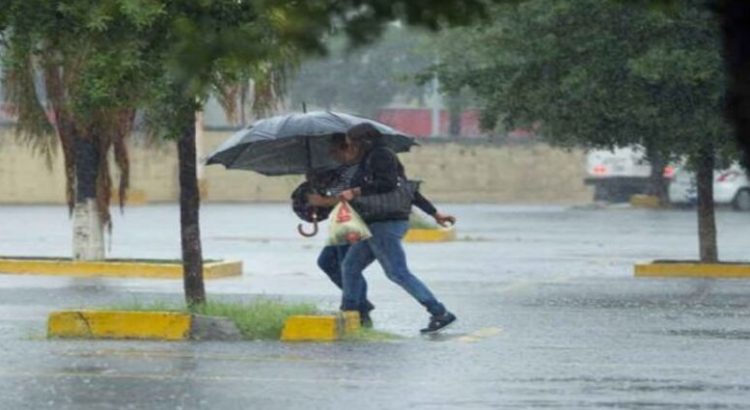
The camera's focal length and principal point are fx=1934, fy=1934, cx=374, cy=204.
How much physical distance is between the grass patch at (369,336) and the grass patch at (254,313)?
41 centimetres

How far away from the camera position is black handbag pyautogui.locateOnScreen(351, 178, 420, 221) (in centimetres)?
1452

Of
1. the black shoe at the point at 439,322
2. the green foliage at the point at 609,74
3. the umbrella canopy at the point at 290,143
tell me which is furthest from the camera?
the green foliage at the point at 609,74

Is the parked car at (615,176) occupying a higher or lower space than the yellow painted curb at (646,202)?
higher

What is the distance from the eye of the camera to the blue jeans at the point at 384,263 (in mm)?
14609

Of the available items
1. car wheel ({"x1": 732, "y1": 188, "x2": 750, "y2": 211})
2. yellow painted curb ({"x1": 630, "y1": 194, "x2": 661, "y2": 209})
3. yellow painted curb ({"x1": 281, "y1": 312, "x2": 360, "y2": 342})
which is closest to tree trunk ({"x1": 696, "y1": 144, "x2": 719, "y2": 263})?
yellow painted curb ({"x1": 281, "y1": 312, "x2": 360, "y2": 342})

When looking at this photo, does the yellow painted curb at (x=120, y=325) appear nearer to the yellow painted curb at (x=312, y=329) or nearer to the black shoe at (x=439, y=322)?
the yellow painted curb at (x=312, y=329)

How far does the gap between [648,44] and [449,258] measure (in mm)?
6964

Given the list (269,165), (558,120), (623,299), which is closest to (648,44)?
(558,120)

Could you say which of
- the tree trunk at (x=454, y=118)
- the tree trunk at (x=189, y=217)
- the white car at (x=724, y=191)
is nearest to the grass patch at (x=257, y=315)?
the tree trunk at (x=189, y=217)

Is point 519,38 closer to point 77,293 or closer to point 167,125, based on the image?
point 77,293

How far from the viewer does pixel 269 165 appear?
55.2 ft

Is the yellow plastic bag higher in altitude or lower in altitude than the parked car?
higher

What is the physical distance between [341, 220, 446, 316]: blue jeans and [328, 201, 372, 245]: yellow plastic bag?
16 centimetres

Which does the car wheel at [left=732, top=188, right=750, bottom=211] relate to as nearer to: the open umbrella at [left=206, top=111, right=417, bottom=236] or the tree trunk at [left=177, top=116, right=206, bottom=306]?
the open umbrella at [left=206, top=111, right=417, bottom=236]
